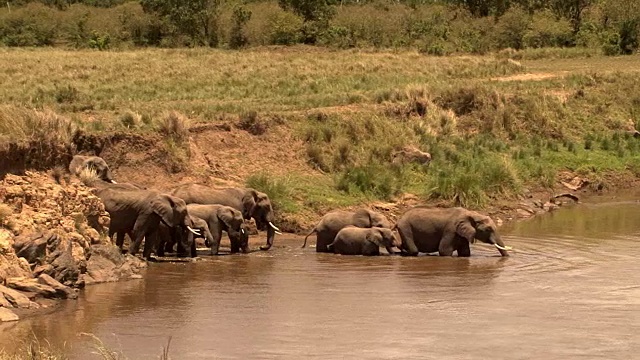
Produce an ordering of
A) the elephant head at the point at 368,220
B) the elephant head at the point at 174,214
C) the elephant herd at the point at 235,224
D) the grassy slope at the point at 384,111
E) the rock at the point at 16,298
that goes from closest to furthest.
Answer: the rock at the point at 16,298 → the elephant head at the point at 174,214 → the elephant herd at the point at 235,224 → the elephant head at the point at 368,220 → the grassy slope at the point at 384,111

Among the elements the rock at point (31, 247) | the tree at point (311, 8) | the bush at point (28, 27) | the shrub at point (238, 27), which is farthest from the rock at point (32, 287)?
the bush at point (28, 27)

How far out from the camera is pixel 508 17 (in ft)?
223

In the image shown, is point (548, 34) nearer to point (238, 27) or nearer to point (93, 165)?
point (238, 27)

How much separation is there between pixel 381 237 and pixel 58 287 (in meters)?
6.95

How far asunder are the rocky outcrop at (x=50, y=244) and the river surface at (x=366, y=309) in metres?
0.46

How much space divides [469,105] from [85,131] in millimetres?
13538

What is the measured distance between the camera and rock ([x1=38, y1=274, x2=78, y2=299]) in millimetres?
17656

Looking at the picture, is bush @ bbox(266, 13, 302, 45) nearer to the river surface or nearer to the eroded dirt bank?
the eroded dirt bank

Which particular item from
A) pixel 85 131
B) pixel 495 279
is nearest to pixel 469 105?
pixel 85 131

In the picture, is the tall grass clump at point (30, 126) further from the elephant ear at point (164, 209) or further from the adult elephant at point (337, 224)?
the adult elephant at point (337, 224)

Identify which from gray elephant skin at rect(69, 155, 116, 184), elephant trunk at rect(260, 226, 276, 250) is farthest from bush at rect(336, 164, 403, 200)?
gray elephant skin at rect(69, 155, 116, 184)

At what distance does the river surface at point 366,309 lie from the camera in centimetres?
1505

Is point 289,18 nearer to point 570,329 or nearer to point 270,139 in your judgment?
point 270,139

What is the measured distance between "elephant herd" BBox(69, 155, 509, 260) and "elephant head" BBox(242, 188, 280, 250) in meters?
0.02
